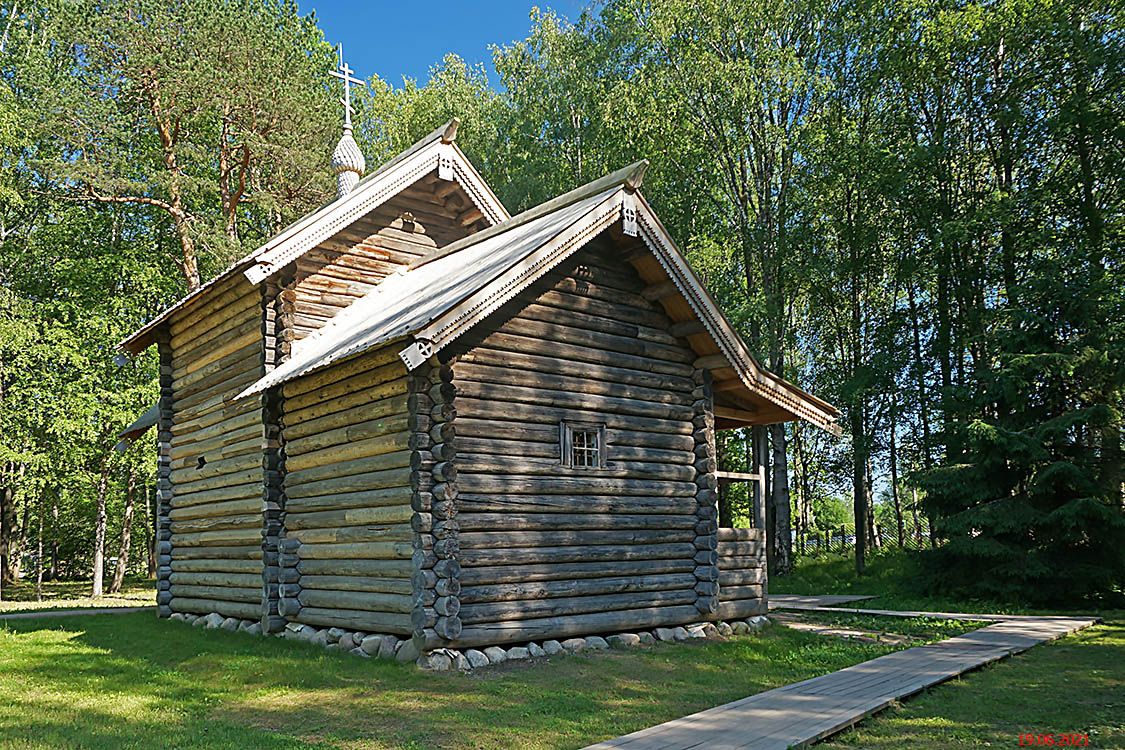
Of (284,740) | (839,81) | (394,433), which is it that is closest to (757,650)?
(394,433)

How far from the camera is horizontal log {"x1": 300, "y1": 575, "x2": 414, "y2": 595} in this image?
1150 centimetres

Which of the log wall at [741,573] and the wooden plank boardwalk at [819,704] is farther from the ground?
the log wall at [741,573]

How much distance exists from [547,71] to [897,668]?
94.1 ft

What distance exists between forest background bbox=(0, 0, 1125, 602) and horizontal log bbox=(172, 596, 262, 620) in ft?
36.7

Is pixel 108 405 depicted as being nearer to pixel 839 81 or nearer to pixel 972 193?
pixel 839 81

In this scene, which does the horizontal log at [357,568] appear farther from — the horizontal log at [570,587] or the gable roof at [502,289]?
the gable roof at [502,289]

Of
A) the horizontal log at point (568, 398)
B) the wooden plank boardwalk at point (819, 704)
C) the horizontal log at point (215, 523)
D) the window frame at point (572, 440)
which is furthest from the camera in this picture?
the horizontal log at point (215, 523)

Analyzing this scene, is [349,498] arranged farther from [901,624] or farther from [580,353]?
[901,624]

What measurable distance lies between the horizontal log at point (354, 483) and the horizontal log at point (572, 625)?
2105 millimetres

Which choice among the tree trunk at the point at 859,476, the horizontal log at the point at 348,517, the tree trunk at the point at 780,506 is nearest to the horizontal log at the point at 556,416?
the horizontal log at the point at 348,517

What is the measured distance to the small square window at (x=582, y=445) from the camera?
41.4 ft

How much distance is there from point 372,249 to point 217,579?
21.5 feet

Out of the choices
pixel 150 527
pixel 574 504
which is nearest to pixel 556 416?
pixel 574 504

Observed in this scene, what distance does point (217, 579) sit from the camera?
52.7 ft
